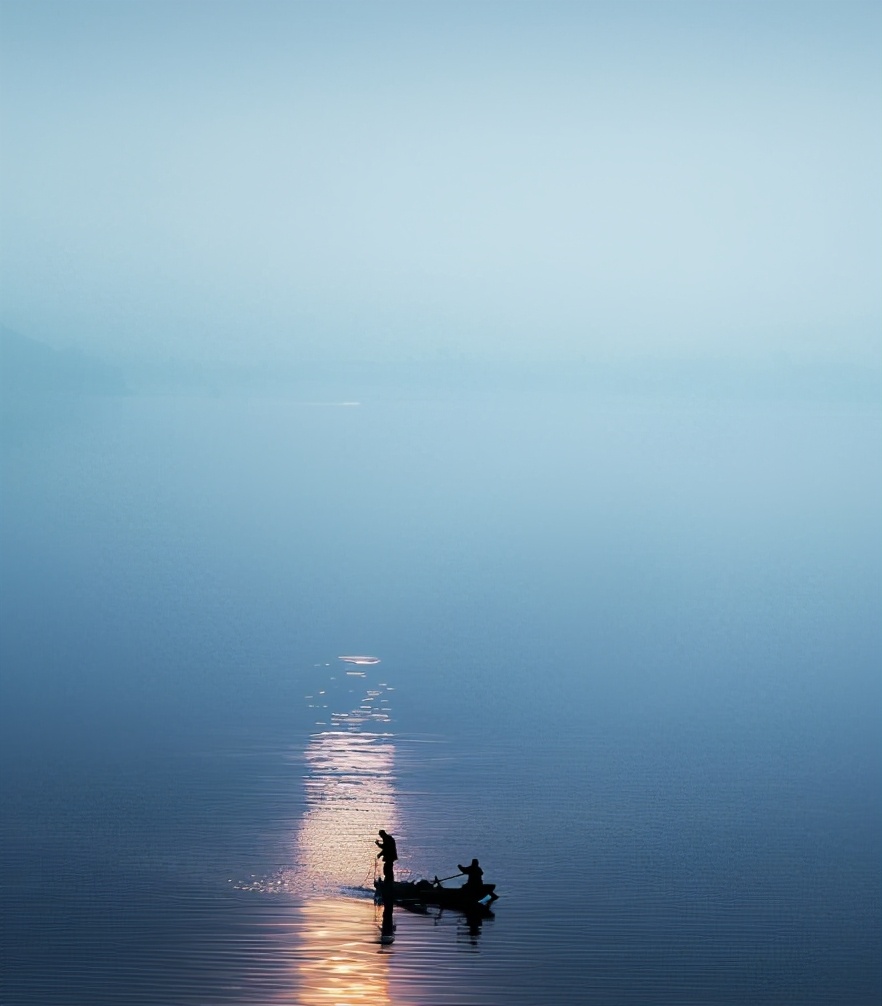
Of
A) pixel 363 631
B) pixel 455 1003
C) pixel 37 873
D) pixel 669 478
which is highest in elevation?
pixel 669 478

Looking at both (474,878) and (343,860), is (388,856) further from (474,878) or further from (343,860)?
(343,860)

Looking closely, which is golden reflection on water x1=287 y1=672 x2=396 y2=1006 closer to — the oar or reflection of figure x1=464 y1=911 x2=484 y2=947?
the oar

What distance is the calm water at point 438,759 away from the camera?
16844 mm

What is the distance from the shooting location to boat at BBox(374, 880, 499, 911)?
18.0 metres

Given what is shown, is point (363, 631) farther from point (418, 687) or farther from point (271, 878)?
point (271, 878)

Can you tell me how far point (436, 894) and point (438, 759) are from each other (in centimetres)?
850

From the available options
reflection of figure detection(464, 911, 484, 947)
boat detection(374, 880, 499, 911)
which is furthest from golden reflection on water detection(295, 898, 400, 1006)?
reflection of figure detection(464, 911, 484, 947)

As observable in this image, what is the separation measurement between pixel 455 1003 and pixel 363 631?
26.8 m

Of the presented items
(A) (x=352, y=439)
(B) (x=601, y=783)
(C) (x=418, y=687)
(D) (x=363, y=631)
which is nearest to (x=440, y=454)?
(A) (x=352, y=439)

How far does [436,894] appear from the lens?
18250 mm

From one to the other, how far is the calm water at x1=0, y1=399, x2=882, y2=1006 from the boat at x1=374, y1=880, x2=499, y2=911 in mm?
269

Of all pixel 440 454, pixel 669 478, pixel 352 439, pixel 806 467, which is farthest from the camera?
pixel 352 439

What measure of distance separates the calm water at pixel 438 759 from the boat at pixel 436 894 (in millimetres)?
269

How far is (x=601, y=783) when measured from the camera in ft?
83.1
